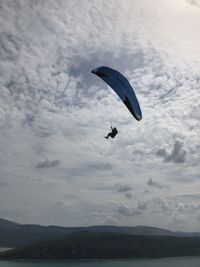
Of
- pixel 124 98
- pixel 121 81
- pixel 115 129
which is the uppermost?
pixel 121 81

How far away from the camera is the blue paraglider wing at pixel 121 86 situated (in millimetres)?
50500

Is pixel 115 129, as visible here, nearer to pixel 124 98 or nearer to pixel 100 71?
pixel 124 98

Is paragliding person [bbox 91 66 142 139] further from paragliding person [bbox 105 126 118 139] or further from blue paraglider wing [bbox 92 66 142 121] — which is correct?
paragliding person [bbox 105 126 118 139]

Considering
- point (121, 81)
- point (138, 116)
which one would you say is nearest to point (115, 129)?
point (138, 116)

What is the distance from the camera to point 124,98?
50.3 m

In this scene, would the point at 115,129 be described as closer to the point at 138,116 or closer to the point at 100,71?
the point at 138,116

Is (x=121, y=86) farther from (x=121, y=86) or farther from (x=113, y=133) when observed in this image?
(x=113, y=133)

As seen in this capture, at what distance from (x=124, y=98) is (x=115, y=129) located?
5080 millimetres

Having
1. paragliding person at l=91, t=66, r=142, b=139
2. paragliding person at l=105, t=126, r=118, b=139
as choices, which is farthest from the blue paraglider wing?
paragliding person at l=105, t=126, r=118, b=139

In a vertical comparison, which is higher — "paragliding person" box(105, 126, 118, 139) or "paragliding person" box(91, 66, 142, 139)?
"paragliding person" box(91, 66, 142, 139)

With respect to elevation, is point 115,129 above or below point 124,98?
below

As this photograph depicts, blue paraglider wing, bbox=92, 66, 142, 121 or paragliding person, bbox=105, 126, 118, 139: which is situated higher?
blue paraglider wing, bbox=92, 66, 142, 121

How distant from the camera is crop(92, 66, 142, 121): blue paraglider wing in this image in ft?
166

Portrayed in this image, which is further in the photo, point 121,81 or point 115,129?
point 121,81
